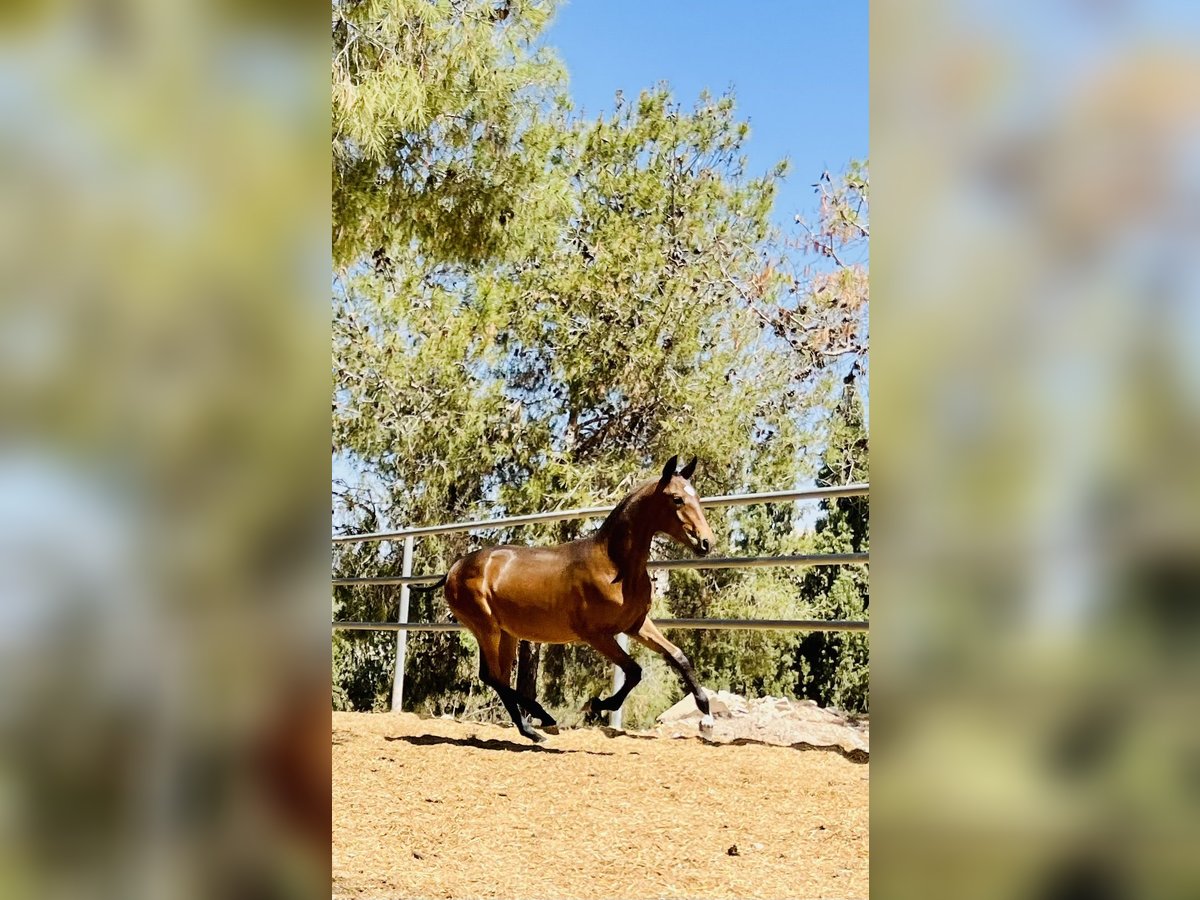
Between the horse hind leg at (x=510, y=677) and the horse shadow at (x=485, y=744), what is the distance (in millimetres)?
194

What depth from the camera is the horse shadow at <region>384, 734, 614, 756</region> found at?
18.3ft

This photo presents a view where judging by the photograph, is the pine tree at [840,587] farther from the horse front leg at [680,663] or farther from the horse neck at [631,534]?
the horse neck at [631,534]

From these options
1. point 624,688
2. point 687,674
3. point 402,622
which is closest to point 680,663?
point 687,674

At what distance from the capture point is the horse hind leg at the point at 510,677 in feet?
20.0

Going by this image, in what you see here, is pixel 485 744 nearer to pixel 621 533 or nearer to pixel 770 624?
pixel 621 533
